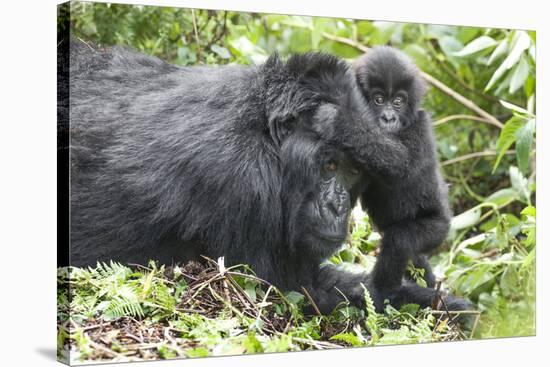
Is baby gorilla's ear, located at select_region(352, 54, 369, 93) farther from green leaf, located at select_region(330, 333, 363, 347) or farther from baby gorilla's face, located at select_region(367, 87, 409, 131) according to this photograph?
green leaf, located at select_region(330, 333, 363, 347)

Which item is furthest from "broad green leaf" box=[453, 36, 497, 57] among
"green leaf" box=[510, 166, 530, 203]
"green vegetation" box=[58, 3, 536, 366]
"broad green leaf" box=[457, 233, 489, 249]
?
"broad green leaf" box=[457, 233, 489, 249]

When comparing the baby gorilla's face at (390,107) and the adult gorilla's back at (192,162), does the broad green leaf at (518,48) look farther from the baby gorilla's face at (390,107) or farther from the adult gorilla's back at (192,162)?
the adult gorilla's back at (192,162)

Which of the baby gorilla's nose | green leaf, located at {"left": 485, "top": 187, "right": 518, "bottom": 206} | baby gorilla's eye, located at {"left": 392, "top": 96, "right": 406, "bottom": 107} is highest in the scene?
baby gorilla's eye, located at {"left": 392, "top": 96, "right": 406, "bottom": 107}

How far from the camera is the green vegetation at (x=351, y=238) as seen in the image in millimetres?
3564

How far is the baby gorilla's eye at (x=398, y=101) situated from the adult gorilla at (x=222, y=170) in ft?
1.25

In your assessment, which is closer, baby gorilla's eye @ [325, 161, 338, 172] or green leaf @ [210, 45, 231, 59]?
baby gorilla's eye @ [325, 161, 338, 172]

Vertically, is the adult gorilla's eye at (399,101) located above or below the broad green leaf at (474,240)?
above

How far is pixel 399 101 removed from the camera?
436 cm

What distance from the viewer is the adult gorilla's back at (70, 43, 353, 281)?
379 cm

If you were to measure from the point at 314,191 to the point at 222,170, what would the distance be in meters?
0.48

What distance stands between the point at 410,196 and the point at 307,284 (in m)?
0.72

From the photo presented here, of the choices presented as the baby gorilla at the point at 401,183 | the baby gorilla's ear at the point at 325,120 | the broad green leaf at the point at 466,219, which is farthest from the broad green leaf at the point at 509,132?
the baby gorilla's ear at the point at 325,120

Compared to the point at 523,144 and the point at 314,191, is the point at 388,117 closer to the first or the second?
the point at 314,191

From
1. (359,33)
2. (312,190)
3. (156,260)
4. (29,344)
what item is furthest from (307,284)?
(359,33)
